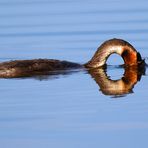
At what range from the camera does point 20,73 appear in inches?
753

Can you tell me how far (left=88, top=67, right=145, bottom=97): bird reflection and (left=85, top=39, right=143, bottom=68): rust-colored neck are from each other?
15cm

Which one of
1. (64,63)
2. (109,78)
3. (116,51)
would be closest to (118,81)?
(109,78)

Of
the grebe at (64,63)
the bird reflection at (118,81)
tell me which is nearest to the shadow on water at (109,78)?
the bird reflection at (118,81)

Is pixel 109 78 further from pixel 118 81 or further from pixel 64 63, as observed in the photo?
pixel 64 63

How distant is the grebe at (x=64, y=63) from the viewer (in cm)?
1905

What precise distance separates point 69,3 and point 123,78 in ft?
30.3

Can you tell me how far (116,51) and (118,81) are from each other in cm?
167

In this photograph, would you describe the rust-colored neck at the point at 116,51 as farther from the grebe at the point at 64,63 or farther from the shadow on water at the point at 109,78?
the shadow on water at the point at 109,78

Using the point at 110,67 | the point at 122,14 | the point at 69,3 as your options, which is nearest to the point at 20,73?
the point at 110,67

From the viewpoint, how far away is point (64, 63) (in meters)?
19.5

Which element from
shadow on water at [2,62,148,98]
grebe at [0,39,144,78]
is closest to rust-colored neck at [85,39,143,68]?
grebe at [0,39,144,78]

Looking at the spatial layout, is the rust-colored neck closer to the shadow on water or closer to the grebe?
the grebe

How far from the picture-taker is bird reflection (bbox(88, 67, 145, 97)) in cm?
1770

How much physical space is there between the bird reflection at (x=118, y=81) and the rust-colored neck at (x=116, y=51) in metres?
0.15
